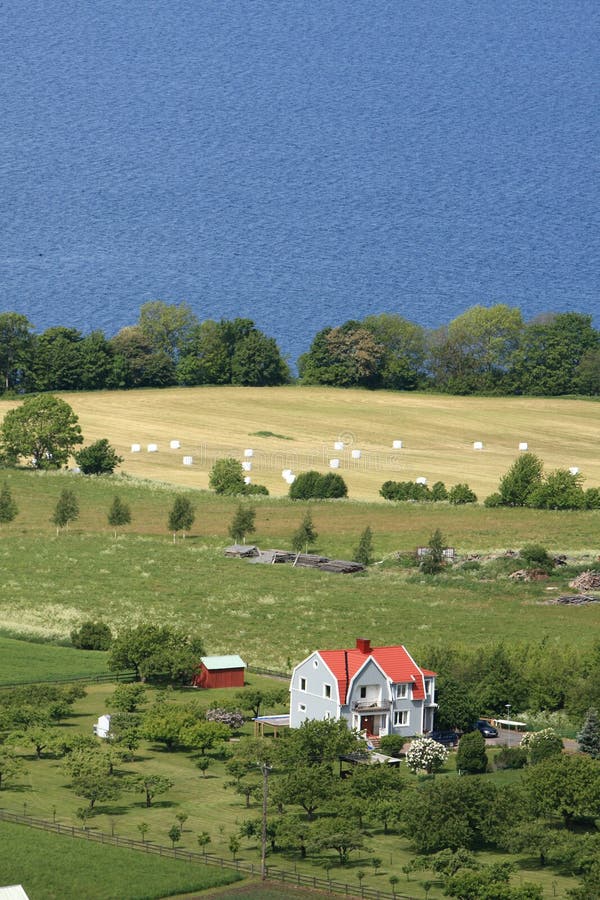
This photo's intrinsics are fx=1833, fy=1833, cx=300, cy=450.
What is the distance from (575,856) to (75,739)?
25.0 m

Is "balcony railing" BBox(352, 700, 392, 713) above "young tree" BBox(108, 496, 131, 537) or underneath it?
underneath

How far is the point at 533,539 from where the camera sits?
134500mm

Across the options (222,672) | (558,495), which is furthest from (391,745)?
(558,495)

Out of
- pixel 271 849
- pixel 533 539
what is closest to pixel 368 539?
pixel 533 539

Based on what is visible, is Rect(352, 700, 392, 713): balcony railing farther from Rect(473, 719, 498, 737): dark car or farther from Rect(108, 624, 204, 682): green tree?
Rect(108, 624, 204, 682): green tree

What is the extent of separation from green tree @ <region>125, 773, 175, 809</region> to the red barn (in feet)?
65.9

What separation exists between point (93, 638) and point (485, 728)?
2622cm

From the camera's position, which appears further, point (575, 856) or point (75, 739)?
point (75, 739)

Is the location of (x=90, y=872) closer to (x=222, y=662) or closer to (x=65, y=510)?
(x=222, y=662)

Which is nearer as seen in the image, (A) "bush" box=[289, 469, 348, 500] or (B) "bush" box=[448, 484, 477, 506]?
(B) "bush" box=[448, 484, 477, 506]

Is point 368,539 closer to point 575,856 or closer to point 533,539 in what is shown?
point 533,539

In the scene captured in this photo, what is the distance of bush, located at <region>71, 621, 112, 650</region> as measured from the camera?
345 ft

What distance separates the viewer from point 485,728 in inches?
3529

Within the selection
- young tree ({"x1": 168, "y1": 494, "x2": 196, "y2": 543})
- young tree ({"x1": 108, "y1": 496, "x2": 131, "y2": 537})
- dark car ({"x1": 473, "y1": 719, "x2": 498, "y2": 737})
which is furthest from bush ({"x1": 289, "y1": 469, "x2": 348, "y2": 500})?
dark car ({"x1": 473, "y1": 719, "x2": 498, "y2": 737})
